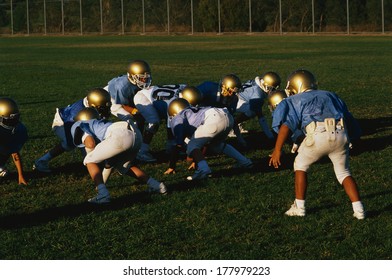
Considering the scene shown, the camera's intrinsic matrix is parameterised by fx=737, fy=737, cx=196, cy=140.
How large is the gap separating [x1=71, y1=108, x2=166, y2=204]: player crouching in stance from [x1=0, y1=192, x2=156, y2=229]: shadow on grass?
0.43 feet

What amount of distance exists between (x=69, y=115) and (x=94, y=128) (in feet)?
4.77

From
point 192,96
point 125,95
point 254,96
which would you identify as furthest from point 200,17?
point 192,96

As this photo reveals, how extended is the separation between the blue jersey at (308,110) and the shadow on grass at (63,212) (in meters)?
1.81

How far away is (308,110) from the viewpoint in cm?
680

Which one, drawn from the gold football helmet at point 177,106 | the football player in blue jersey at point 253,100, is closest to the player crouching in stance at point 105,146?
the gold football helmet at point 177,106

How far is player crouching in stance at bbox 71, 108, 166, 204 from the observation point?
7.61 metres

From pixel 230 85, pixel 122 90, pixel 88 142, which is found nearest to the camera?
pixel 88 142

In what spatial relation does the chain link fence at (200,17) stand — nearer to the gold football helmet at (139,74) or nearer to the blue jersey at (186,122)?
the gold football helmet at (139,74)

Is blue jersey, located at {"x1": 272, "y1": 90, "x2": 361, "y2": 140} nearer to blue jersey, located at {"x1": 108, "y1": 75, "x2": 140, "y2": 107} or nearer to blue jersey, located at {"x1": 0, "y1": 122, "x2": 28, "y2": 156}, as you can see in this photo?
blue jersey, located at {"x1": 0, "y1": 122, "x2": 28, "y2": 156}

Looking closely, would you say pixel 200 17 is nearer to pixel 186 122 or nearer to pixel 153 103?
pixel 153 103

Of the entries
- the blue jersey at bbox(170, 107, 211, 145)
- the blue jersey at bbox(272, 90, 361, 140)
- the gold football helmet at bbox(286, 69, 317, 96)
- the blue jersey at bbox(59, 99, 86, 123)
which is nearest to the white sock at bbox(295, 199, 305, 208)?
the blue jersey at bbox(272, 90, 361, 140)

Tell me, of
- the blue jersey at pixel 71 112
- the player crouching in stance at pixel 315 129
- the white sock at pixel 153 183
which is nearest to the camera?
the player crouching in stance at pixel 315 129

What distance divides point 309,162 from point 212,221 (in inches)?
42.0

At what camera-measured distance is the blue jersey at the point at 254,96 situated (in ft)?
38.3
